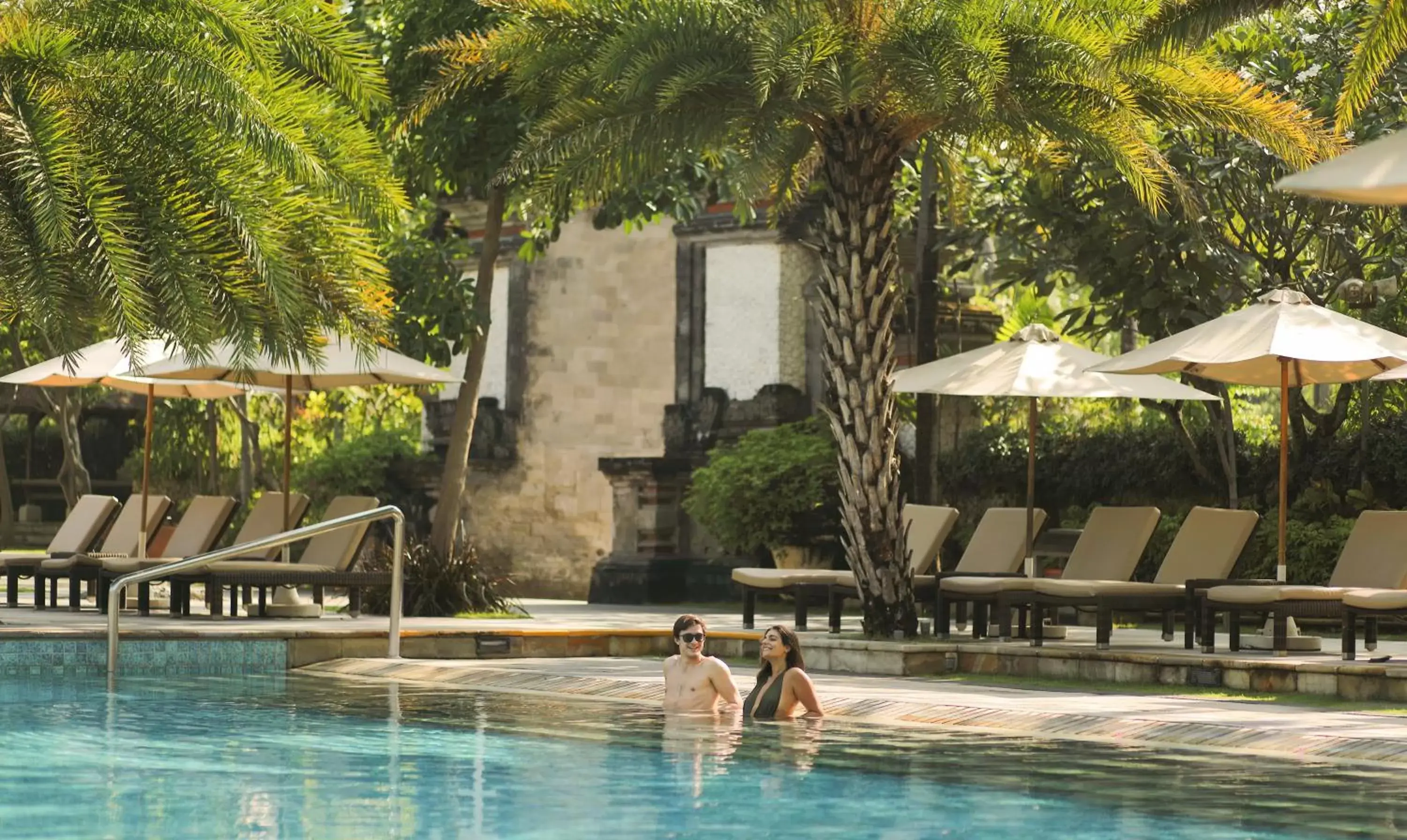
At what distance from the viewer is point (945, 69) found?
14055 mm

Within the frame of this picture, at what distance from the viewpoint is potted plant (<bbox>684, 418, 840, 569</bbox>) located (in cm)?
2155

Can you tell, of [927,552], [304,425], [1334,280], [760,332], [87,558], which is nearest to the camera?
[927,552]

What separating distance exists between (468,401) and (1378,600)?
956 cm

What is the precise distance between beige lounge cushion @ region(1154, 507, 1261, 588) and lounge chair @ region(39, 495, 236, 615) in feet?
27.5

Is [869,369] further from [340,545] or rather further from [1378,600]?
[340,545]

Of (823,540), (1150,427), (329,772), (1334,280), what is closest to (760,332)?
(823,540)

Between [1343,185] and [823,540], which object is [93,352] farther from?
[1343,185]

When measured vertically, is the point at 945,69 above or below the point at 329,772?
above

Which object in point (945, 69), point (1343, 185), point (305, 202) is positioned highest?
point (945, 69)

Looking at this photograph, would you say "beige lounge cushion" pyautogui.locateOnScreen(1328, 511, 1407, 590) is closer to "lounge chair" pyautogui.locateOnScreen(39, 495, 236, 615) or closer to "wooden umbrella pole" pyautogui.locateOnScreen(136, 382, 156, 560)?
"lounge chair" pyautogui.locateOnScreen(39, 495, 236, 615)

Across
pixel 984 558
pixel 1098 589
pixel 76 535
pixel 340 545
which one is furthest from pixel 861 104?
pixel 76 535

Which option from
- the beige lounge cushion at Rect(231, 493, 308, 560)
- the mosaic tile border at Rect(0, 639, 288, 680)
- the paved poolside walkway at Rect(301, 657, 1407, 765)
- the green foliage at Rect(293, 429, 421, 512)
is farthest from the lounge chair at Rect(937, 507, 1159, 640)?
the green foliage at Rect(293, 429, 421, 512)

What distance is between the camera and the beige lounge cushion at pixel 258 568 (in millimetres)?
16969

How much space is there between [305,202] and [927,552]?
592 cm
